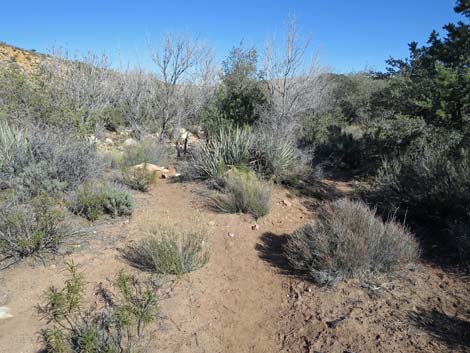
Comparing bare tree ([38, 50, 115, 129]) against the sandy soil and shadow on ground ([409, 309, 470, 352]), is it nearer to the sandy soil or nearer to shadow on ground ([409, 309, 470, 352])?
the sandy soil

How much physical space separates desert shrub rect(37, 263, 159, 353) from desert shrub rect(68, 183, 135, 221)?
62.0 inches

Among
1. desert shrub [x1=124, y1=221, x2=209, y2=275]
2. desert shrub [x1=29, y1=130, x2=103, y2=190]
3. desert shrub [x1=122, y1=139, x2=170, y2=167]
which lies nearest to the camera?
desert shrub [x1=124, y1=221, x2=209, y2=275]

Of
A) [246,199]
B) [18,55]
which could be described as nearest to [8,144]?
[246,199]

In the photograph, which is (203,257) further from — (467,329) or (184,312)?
(467,329)

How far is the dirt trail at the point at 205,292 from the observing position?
2.57 m

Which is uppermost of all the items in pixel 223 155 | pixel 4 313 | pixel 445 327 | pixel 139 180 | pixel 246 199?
pixel 223 155

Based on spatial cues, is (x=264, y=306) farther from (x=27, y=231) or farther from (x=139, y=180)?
(x=139, y=180)

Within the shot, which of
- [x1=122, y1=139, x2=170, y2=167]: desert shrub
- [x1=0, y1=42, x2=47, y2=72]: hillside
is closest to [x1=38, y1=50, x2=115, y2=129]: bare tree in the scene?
[x1=122, y1=139, x2=170, y2=167]: desert shrub

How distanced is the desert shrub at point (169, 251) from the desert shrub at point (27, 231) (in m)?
0.88

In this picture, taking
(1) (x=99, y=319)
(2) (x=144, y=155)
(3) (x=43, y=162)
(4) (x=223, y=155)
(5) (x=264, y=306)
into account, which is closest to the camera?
(1) (x=99, y=319)

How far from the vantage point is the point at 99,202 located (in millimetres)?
4504

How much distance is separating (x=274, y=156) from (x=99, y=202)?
341 centimetres

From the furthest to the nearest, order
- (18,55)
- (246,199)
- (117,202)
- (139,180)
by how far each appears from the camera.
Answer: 1. (18,55)
2. (139,180)
3. (246,199)
4. (117,202)

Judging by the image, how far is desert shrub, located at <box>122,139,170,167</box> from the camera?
7738mm
